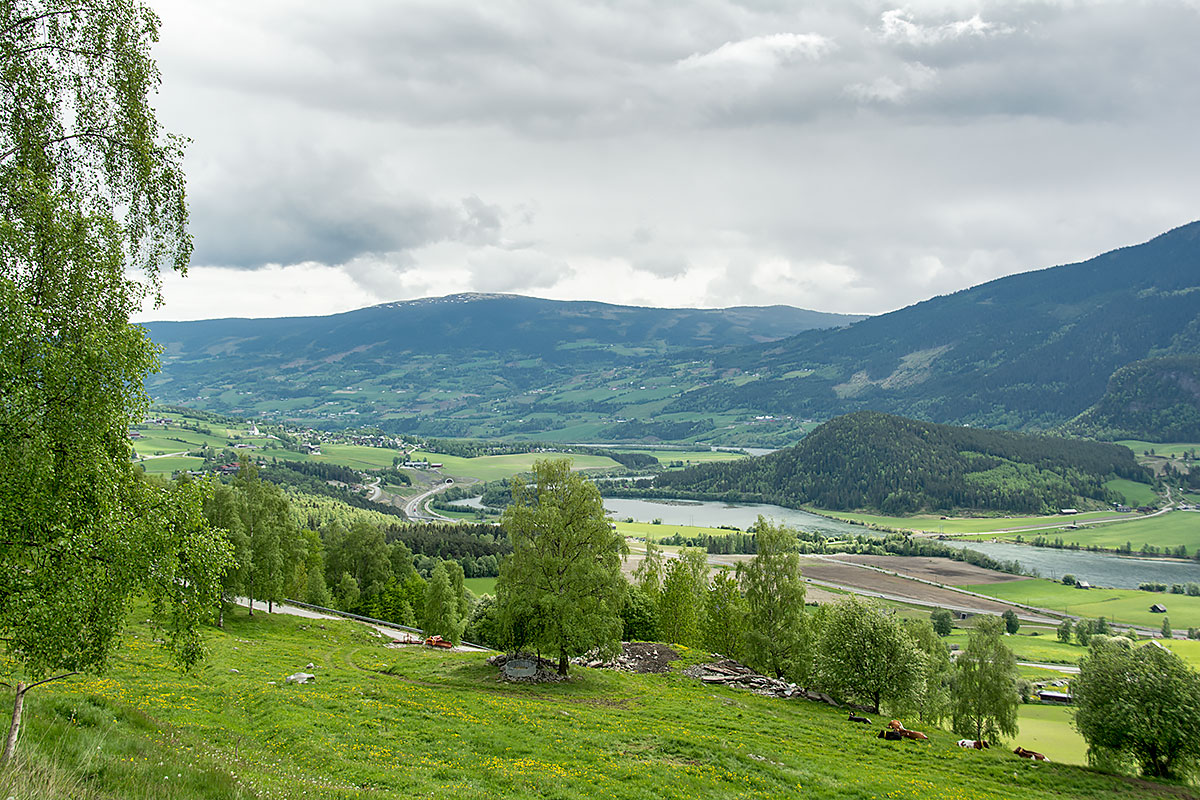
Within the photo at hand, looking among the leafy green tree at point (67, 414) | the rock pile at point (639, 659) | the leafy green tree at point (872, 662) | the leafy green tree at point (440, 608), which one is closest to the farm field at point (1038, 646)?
the leafy green tree at point (872, 662)

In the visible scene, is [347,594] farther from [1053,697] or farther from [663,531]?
[663,531]

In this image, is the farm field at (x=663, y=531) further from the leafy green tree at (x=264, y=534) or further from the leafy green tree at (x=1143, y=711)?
the leafy green tree at (x=1143, y=711)

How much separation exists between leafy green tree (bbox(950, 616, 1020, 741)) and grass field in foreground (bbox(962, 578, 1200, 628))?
8999cm

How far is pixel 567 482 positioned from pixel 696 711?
14.6 meters

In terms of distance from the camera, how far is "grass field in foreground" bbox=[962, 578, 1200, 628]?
397 ft

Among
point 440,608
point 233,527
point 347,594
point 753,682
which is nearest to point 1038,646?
point 753,682

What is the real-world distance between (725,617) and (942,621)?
2516 inches

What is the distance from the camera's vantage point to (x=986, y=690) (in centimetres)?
5269

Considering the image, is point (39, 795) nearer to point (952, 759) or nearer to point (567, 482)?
point (567, 482)

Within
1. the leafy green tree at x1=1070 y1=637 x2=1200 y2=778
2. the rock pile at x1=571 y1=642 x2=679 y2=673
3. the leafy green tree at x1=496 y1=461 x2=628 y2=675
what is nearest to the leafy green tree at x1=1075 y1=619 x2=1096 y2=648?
the leafy green tree at x1=1070 y1=637 x2=1200 y2=778

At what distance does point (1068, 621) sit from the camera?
368 ft

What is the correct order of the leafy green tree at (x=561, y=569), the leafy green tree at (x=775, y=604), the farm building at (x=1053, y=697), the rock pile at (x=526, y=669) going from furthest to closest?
1. the farm building at (x=1053, y=697)
2. the leafy green tree at (x=775, y=604)
3. the leafy green tree at (x=561, y=569)
4. the rock pile at (x=526, y=669)

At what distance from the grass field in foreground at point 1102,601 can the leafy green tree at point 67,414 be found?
15090cm

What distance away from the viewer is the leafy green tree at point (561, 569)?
38.2 m
